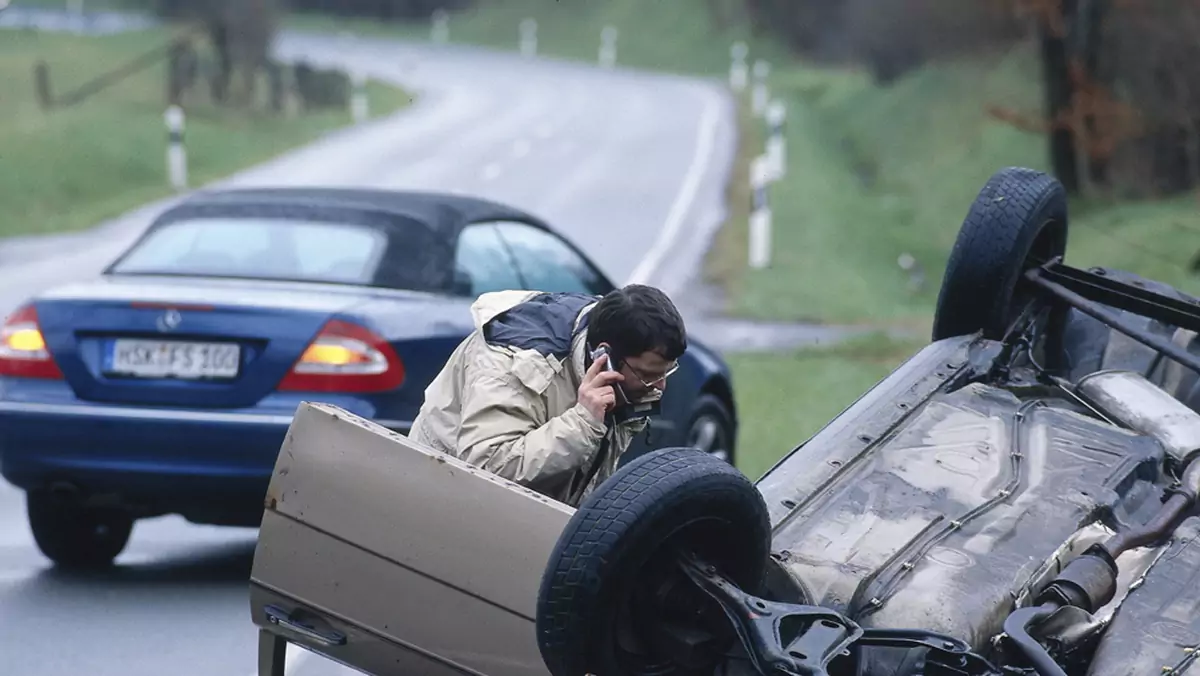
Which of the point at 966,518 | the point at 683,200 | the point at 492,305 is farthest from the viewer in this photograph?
the point at 683,200

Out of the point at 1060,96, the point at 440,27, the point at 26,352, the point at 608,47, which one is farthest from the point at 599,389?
the point at 440,27

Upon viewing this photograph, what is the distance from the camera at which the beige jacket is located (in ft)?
13.6

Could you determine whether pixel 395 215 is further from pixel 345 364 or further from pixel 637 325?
pixel 637 325

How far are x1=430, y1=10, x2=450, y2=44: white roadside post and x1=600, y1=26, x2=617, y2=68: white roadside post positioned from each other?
6.67 m

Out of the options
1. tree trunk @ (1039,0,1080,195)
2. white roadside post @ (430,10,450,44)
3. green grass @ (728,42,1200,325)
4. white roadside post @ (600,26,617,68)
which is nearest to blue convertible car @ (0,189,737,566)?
green grass @ (728,42,1200,325)

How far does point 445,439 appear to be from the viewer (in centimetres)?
433

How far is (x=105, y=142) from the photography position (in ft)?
89.9

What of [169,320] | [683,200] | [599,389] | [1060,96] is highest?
[599,389]

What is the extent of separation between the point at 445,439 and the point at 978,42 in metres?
24.8

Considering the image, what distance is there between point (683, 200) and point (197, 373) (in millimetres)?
18025

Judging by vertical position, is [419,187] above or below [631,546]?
below

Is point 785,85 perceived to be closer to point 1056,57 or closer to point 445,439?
point 1056,57

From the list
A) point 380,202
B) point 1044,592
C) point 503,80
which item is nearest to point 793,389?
point 380,202

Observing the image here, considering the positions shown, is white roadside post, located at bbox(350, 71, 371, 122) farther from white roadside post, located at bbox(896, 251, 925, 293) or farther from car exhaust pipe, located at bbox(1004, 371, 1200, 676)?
car exhaust pipe, located at bbox(1004, 371, 1200, 676)
